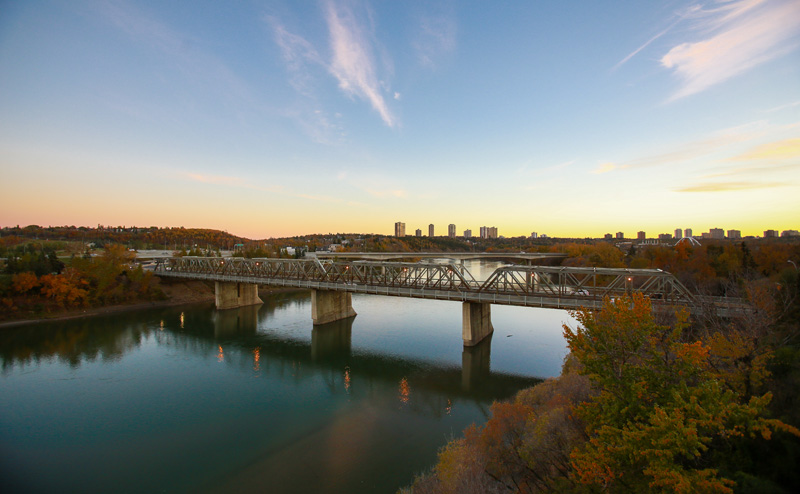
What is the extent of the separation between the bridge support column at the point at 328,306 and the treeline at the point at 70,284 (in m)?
36.4

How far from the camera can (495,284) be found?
34.9 metres

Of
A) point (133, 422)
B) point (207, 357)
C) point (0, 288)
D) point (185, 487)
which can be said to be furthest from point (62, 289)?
point (185, 487)

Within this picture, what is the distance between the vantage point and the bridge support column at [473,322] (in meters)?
35.1

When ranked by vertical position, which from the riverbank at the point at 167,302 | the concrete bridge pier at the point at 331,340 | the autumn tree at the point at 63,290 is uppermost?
the autumn tree at the point at 63,290

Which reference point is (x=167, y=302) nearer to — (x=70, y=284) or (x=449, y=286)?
(x=70, y=284)

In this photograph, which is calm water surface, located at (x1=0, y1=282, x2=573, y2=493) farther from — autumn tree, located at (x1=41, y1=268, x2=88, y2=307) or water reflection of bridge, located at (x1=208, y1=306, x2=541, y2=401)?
autumn tree, located at (x1=41, y1=268, x2=88, y2=307)

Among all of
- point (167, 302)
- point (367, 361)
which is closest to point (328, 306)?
point (367, 361)

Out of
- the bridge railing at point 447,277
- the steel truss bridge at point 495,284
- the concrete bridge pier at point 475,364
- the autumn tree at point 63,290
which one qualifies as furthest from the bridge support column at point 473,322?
the autumn tree at point 63,290

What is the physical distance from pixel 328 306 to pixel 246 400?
900 inches

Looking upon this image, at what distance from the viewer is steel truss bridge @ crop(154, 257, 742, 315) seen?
28453 mm

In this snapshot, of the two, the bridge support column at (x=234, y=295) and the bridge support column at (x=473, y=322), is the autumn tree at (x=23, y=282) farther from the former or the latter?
the bridge support column at (x=473, y=322)

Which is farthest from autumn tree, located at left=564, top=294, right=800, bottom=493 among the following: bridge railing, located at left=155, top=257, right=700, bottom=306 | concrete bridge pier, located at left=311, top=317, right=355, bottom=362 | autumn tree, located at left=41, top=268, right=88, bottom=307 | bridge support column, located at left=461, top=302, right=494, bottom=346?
autumn tree, located at left=41, top=268, right=88, bottom=307

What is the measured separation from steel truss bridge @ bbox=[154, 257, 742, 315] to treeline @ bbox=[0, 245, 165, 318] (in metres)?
6.26

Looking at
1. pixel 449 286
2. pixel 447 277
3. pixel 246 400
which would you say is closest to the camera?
pixel 246 400
